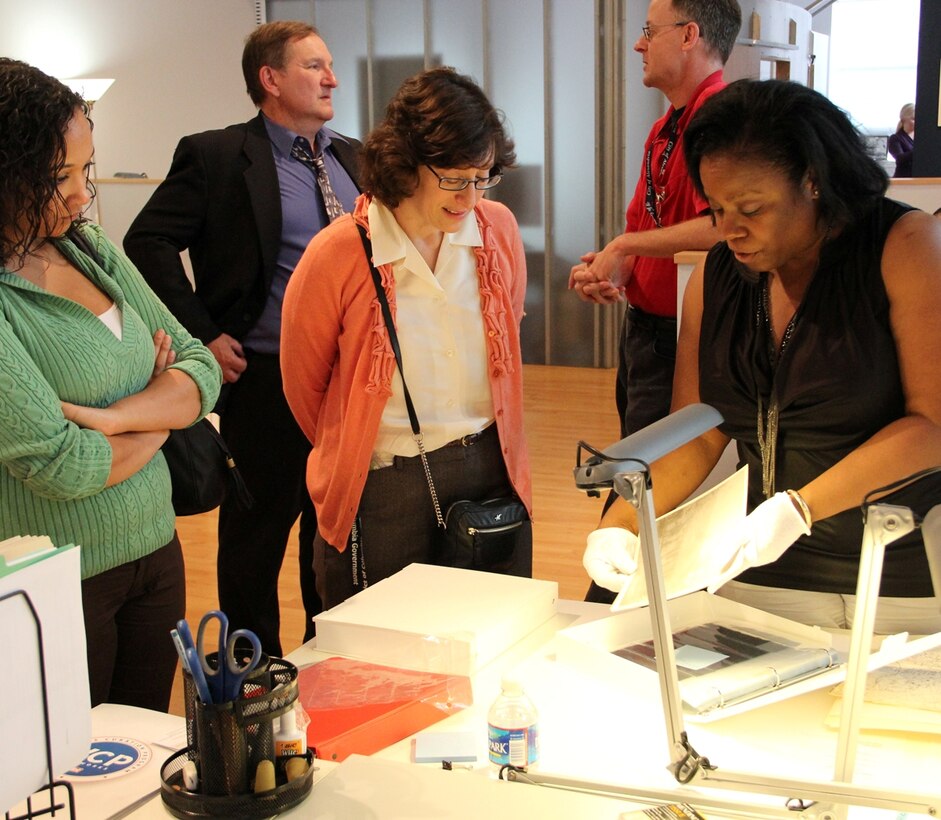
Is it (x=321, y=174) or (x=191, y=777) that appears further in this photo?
(x=321, y=174)

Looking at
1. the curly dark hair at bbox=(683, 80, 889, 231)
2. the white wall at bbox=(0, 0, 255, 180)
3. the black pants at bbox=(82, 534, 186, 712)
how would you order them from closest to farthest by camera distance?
the curly dark hair at bbox=(683, 80, 889, 231)
the black pants at bbox=(82, 534, 186, 712)
the white wall at bbox=(0, 0, 255, 180)

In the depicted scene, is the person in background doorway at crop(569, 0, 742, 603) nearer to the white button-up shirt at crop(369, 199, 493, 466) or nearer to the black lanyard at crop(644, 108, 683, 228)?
the black lanyard at crop(644, 108, 683, 228)

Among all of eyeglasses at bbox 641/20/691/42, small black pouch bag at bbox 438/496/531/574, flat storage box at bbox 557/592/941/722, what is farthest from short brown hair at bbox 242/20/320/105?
flat storage box at bbox 557/592/941/722

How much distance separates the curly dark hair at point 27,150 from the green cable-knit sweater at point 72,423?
89mm

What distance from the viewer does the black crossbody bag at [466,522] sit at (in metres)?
2.34

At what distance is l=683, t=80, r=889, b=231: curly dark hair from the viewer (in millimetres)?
1775

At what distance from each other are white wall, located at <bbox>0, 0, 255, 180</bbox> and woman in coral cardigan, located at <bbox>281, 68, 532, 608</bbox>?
7.74 meters

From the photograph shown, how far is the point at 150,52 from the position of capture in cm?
971

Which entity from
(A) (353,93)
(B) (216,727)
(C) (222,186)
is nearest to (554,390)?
(A) (353,93)

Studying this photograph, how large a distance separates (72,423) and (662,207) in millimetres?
1740

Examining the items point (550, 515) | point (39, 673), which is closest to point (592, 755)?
point (39, 673)

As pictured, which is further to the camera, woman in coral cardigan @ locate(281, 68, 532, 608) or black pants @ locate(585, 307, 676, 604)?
black pants @ locate(585, 307, 676, 604)

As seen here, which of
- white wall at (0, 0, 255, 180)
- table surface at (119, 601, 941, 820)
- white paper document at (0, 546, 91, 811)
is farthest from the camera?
white wall at (0, 0, 255, 180)

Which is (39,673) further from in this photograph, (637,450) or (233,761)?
→ (637,450)
